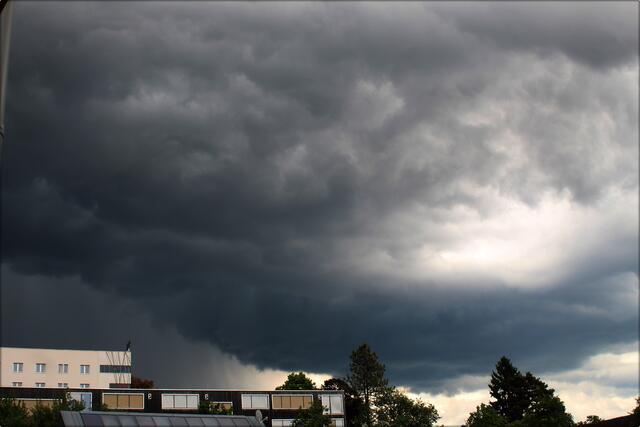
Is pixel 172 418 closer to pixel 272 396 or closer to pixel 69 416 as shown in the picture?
pixel 69 416

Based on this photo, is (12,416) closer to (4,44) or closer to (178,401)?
(178,401)

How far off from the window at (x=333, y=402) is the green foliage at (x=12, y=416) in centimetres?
6914

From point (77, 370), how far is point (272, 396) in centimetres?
7145

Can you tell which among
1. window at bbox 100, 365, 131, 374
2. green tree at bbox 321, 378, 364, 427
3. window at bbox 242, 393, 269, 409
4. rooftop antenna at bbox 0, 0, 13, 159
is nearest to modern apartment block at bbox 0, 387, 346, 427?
window at bbox 242, 393, 269, 409

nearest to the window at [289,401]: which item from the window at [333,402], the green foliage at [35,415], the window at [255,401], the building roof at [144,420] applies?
the window at [255,401]

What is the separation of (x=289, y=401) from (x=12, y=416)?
67.7 metres

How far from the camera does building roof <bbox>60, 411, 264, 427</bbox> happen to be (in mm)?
56791

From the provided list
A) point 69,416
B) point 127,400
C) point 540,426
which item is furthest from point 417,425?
point 69,416

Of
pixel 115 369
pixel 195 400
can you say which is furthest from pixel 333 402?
pixel 115 369

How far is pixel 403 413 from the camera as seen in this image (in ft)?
503

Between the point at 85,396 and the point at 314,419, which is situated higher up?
the point at 85,396

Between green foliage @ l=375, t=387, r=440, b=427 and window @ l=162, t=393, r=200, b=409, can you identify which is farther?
green foliage @ l=375, t=387, r=440, b=427

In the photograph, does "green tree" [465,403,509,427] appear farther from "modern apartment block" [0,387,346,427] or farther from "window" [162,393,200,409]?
"window" [162,393,200,409]

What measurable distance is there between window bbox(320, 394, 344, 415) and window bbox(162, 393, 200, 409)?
26.7 metres
